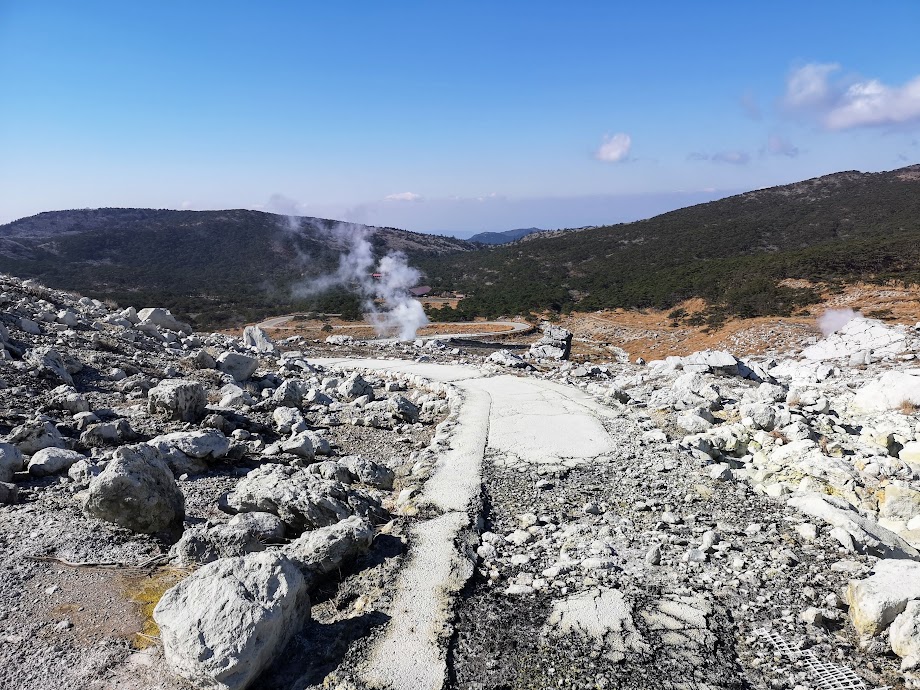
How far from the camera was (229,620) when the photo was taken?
4441mm

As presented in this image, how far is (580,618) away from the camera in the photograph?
5477 mm

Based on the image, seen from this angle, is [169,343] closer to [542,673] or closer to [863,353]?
[542,673]

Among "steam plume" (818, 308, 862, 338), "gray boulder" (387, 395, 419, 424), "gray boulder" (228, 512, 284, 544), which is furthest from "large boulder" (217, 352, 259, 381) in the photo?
"steam plume" (818, 308, 862, 338)

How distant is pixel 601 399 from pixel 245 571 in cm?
1148

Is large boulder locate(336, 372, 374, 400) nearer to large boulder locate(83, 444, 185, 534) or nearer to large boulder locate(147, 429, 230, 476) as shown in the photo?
large boulder locate(147, 429, 230, 476)

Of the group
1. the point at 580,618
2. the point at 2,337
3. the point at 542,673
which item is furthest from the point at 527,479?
the point at 2,337

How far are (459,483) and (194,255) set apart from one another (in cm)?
9867

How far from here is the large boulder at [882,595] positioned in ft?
16.2

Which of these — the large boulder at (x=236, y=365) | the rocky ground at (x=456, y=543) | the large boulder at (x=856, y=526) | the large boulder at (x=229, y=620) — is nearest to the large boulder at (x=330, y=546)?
the rocky ground at (x=456, y=543)

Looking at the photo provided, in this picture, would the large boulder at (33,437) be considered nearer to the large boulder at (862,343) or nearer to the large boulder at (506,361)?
the large boulder at (506,361)

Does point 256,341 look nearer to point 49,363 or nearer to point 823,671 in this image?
point 49,363

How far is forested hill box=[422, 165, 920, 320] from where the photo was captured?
133ft

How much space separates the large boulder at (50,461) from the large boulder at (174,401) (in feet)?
10.9

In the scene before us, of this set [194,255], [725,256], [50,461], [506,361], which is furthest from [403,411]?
[194,255]
